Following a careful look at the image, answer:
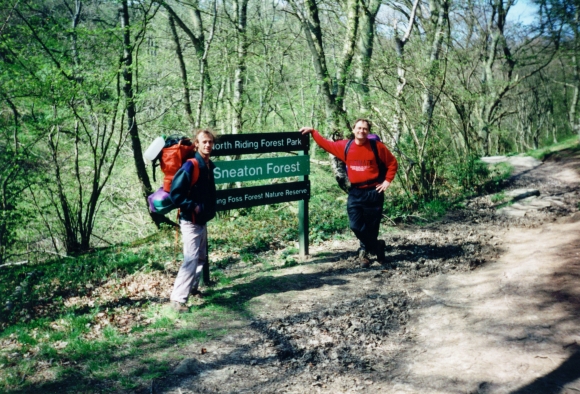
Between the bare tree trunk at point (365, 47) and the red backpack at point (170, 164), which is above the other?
the bare tree trunk at point (365, 47)

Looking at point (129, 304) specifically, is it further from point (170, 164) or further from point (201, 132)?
point (201, 132)

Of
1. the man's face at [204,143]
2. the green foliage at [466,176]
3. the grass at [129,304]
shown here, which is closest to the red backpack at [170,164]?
the man's face at [204,143]

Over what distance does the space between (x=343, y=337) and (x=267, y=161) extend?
292 cm

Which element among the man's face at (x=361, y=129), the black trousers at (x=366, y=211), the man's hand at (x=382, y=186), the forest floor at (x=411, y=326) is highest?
the man's face at (x=361, y=129)

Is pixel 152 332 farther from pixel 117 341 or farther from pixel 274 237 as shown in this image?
pixel 274 237

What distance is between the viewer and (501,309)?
4594 millimetres

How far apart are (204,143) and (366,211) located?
8.24ft

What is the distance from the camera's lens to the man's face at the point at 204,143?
16.6 feet

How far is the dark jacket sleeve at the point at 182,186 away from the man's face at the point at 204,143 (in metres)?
0.29

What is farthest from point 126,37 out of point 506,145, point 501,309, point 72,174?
point 506,145

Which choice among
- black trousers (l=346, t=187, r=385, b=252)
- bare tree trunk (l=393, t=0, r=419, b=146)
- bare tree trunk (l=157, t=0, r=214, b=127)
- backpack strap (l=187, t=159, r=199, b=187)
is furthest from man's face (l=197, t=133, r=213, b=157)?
bare tree trunk (l=157, t=0, r=214, b=127)

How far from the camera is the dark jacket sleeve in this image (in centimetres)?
479

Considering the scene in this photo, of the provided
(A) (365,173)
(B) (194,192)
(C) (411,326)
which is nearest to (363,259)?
(A) (365,173)

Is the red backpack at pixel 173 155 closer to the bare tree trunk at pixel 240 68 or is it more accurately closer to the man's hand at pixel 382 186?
the man's hand at pixel 382 186
